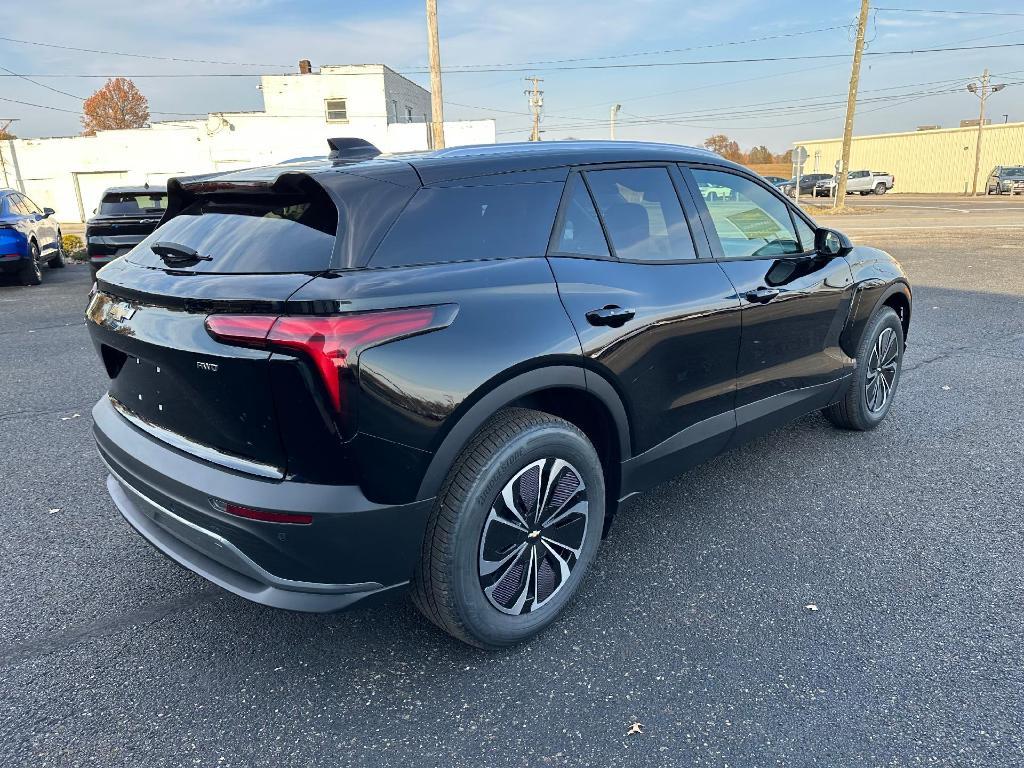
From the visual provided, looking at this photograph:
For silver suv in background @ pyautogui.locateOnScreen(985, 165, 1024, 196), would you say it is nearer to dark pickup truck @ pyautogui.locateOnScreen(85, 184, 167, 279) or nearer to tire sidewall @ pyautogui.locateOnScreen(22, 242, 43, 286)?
dark pickup truck @ pyautogui.locateOnScreen(85, 184, 167, 279)

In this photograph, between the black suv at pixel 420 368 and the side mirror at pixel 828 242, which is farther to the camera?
the side mirror at pixel 828 242

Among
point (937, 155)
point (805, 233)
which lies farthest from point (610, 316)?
point (937, 155)

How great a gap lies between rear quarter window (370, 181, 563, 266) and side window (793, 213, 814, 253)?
5.67ft

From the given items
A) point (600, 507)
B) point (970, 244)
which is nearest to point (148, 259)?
point (600, 507)

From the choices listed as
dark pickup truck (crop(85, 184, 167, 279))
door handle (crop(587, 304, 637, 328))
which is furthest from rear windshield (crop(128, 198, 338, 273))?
dark pickup truck (crop(85, 184, 167, 279))

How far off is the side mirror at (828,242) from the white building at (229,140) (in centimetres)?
3507

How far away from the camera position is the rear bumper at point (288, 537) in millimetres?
2076

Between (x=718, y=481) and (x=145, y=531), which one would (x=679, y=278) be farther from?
(x=145, y=531)

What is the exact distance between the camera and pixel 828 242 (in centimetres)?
386

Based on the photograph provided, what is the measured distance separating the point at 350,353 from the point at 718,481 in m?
2.58

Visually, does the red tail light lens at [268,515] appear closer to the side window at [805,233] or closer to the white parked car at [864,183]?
the side window at [805,233]

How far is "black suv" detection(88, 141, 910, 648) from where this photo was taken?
207 cm

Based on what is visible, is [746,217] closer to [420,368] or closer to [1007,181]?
[420,368]


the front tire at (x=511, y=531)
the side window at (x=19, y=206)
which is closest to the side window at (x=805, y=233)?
the front tire at (x=511, y=531)
